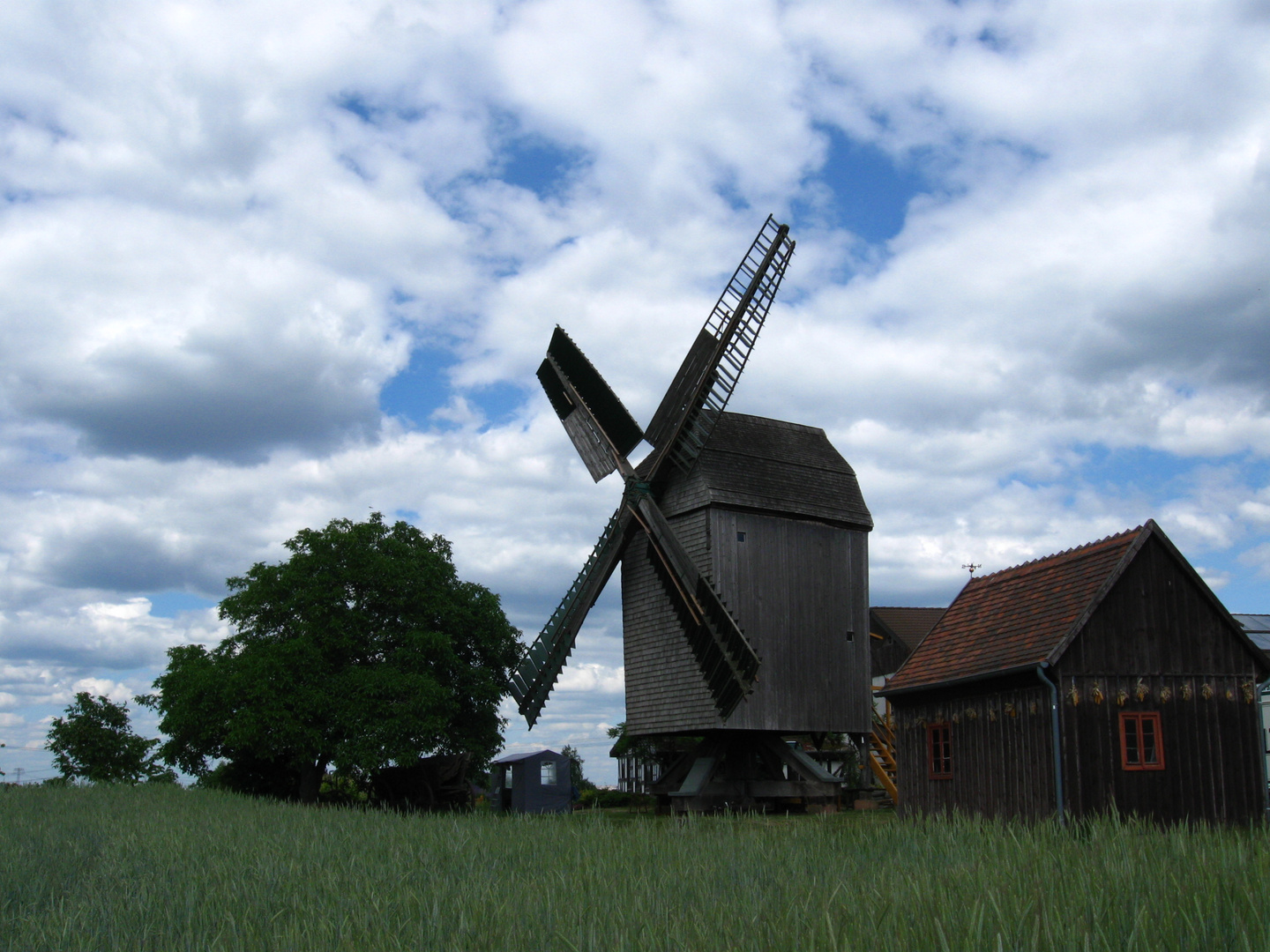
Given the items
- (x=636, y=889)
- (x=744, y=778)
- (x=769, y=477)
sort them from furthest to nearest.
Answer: (x=744, y=778) → (x=769, y=477) → (x=636, y=889)

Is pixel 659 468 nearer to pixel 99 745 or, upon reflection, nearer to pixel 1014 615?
pixel 1014 615

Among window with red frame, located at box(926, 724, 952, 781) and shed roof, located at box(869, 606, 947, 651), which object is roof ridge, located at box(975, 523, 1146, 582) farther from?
shed roof, located at box(869, 606, 947, 651)

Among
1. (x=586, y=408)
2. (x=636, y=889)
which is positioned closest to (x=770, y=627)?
(x=586, y=408)

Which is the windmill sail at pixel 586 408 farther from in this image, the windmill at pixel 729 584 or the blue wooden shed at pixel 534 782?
the blue wooden shed at pixel 534 782

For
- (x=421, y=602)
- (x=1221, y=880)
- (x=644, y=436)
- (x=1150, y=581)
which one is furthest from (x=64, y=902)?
(x=421, y=602)

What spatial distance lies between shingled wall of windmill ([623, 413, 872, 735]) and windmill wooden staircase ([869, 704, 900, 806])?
3012mm

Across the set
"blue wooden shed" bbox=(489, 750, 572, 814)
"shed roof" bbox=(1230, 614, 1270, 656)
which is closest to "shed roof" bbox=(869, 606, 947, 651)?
"shed roof" bbox=(1230, 614, 1270, 656)

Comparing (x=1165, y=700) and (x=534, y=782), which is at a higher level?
(x=1165, y=700)

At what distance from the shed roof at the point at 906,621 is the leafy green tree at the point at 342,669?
19461mm

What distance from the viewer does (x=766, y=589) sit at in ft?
80.9

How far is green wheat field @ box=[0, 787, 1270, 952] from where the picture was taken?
5.59 metres

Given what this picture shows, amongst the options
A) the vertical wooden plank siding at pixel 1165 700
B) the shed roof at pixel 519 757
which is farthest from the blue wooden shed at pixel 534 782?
the vertical wooden plank siding at pixel 1165 700

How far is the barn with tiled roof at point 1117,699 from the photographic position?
55.2 feet

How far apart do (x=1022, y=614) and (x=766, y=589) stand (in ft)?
22.8
